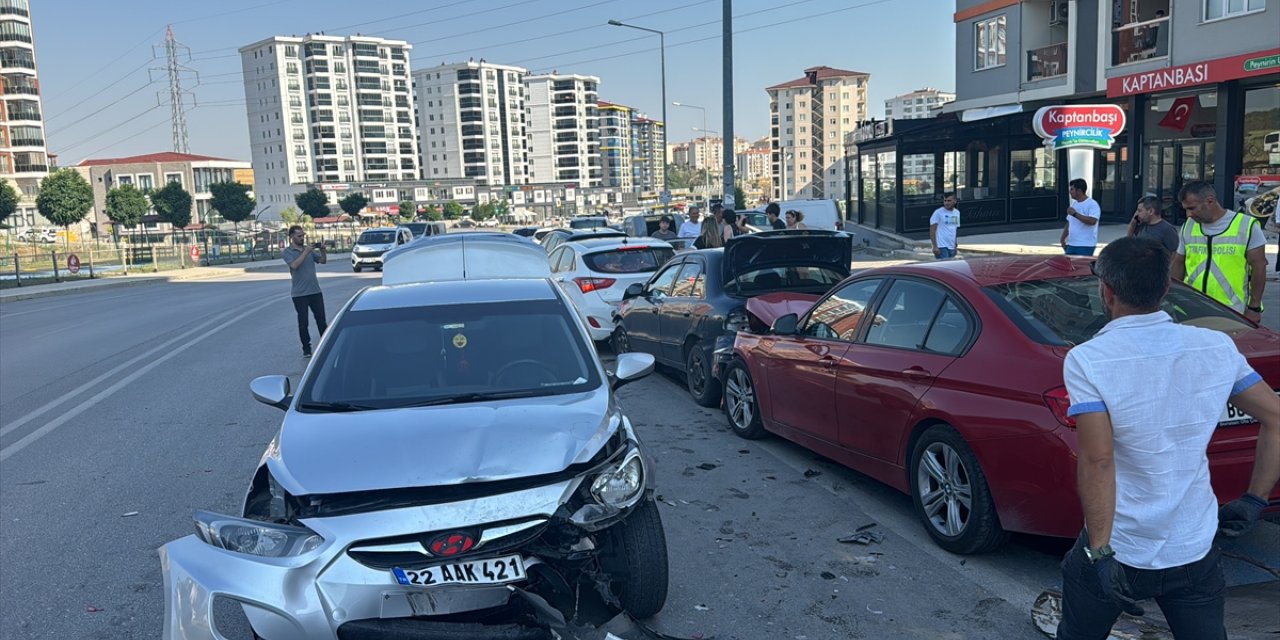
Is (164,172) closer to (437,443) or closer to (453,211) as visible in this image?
(453,211)

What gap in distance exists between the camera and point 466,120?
161m

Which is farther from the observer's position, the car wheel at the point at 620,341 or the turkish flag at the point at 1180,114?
the turkish flag at the point at 1180,114

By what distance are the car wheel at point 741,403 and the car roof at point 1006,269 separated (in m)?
1.99

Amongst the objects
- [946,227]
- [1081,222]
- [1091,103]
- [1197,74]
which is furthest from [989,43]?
[1081,222]

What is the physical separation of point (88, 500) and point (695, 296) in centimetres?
543

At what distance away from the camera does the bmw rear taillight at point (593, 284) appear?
40.0ft

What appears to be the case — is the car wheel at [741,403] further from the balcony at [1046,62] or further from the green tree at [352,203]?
the green tree at [352,203]

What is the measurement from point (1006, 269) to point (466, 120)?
536ft

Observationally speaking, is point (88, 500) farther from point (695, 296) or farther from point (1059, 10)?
point (1059, 10)

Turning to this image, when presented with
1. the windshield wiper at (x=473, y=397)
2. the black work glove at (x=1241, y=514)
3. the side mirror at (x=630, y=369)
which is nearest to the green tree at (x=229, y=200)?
the side mirror at (x=630, y=369)

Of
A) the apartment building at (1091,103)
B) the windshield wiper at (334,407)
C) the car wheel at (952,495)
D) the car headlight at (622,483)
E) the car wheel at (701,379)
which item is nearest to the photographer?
the car headlight at (622,483)

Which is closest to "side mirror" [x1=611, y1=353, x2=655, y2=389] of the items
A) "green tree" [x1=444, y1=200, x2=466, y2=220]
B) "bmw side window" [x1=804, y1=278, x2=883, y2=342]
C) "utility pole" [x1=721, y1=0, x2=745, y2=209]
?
"bmw side window" [x1=804, y1=278, x2=883, y2=342]

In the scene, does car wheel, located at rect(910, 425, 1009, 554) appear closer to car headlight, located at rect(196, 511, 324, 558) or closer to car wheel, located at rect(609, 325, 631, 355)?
car headlight, located at rect(196, 511, 324, 558)

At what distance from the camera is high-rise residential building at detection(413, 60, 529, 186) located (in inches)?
6348
